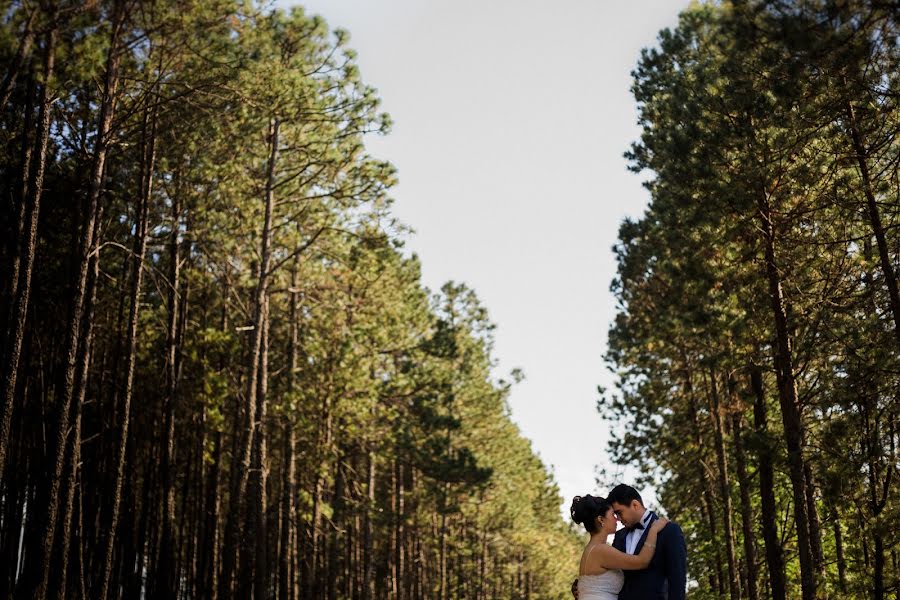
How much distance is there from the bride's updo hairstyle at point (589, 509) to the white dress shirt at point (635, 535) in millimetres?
241

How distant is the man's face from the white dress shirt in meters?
0.04

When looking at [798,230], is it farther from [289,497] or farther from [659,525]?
[289,497]

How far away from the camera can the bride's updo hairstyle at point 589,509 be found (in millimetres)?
6574

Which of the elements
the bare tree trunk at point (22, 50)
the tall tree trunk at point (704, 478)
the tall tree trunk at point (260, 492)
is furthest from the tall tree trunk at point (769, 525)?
the bare tree trunk at point (22, 50)

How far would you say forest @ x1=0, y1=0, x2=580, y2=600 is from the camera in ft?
47.7

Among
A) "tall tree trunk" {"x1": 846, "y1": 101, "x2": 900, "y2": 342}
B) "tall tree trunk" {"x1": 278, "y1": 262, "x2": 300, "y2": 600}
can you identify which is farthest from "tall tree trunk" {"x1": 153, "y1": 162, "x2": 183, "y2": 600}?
"tall tree trunk" {"x1": 846, "y1": 101, "x2": 900, "y2": 342}

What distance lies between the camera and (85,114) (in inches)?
725

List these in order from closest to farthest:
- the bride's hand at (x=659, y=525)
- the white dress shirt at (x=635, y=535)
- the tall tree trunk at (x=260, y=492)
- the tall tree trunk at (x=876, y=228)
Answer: the bride's hand at (x=659, y=525), the white dress shirt at (x=635, y=535), the tall tree trunk at (x=876, y=228), the tall tree trunk at (x=260, y=492)

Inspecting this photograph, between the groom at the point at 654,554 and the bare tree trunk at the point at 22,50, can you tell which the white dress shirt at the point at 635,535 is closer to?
the groom at the point at 654,554

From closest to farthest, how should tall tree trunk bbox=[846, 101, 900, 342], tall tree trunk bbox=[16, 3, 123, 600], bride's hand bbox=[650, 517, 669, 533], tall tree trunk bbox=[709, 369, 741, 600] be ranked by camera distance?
bride's hand bbox=[650, 517, 669, 533]
tall tree trunk bbox=[846, 101, 900, 342]
tall tree trunk bbox=[16, 3, 123, 600]
tall tree trunk bbox=[709, 369, 741, 600]

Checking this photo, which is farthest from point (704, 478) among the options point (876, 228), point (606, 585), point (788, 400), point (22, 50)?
point (606, 585)

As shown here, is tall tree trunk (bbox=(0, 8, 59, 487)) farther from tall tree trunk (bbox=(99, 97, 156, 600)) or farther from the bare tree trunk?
tall tree trunk (bbox=(99, 97, 156, 600))

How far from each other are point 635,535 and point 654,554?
0.20m

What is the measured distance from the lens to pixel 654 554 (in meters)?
6.27
